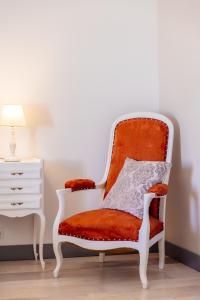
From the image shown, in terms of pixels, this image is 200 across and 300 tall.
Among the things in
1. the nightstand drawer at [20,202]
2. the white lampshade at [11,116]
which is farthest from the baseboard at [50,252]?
the white lampshade at [11,116]

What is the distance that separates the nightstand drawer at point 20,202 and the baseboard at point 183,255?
3.91 ft

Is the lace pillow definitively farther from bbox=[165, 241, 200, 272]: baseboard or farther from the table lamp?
the table lamp

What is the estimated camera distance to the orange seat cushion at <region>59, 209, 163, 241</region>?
3.15 meters

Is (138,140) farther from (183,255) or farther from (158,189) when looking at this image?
(183,255)

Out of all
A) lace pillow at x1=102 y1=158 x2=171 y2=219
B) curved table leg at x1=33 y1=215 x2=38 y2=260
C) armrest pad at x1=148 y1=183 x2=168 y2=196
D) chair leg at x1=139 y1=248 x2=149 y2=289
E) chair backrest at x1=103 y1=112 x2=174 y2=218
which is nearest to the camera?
chair leg at x1=139 y1=248 x2=149 y2=289

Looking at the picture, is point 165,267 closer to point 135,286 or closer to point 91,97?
point 135,286

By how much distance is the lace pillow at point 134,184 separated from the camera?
3.40 meters

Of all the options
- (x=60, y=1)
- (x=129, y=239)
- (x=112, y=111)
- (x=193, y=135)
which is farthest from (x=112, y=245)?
(x=60, y=1)

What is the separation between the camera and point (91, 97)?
4.12 meters

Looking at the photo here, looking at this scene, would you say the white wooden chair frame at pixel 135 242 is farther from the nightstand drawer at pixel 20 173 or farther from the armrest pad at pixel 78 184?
the nightstand drawer at pixel 20 173

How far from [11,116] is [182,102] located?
4.46 ft

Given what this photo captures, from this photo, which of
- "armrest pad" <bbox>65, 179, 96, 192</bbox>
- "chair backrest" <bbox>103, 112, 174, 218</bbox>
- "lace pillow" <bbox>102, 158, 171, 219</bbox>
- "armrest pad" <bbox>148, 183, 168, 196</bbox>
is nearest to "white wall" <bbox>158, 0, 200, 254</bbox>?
"chair backrest" <bbox>103, 112, 174, 218</bbox>

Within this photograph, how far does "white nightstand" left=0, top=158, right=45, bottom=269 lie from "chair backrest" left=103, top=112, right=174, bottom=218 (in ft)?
1.87

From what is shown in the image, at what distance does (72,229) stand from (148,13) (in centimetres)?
208
